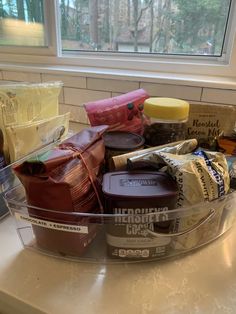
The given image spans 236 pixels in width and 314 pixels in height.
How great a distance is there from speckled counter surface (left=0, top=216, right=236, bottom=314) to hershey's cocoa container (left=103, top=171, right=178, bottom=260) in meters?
0.03

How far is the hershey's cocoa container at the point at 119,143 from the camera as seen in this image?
511 mm

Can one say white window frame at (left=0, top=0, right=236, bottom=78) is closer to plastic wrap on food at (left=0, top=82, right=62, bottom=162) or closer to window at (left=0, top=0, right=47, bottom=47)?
window at (left=0, top=0, right=47, bottom=47)

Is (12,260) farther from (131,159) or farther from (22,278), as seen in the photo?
(131,159)

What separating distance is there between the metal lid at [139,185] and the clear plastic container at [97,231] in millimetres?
33

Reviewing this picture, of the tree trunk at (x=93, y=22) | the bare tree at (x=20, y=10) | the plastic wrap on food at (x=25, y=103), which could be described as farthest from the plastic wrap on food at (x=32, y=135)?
the bare tree at (x=20, y=10)

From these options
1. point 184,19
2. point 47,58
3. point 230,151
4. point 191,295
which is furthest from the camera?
point 47,58

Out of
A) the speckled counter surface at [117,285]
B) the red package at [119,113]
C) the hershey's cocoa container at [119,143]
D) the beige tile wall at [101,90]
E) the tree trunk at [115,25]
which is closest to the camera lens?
the speckled counter surface at [117,285]

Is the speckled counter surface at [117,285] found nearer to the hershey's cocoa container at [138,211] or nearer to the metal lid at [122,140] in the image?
the hershey's cocoa container at [138,211]

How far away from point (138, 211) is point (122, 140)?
8.1 inches

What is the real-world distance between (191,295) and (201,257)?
8 centimetres

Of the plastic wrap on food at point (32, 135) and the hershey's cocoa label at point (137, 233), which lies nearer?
the hershey's cocoa label at point (137, 233)

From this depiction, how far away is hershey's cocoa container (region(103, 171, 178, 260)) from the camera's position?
15.2 inches

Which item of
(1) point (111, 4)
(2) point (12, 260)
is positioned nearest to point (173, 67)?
(1) point (111, 4)

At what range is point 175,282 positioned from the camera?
0.40 m
